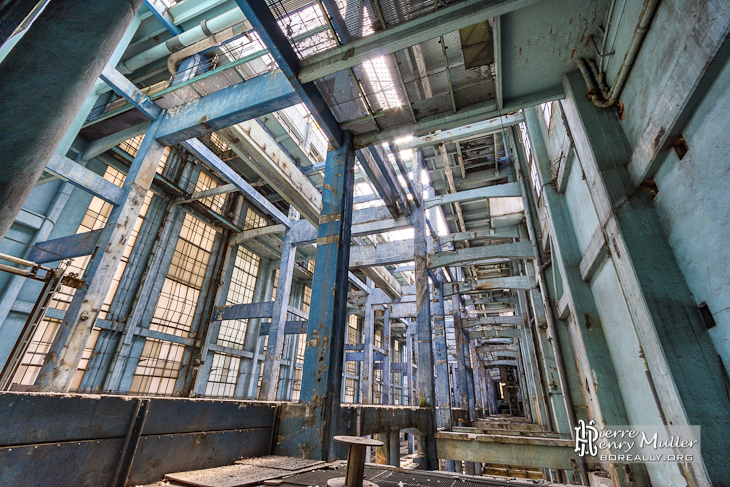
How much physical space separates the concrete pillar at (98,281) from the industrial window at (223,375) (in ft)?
31.2

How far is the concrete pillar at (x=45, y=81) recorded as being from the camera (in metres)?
A: 0.91

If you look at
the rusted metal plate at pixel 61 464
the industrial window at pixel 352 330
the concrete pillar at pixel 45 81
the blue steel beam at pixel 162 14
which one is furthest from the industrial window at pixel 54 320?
the industrial window at pixel 352 330

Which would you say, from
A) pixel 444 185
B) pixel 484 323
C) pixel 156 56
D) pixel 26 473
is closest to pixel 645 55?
pixel 26 473

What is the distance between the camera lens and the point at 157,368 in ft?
38.1

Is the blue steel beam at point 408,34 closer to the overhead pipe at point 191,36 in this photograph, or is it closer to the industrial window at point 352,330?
the overhead pipe at point 191,36

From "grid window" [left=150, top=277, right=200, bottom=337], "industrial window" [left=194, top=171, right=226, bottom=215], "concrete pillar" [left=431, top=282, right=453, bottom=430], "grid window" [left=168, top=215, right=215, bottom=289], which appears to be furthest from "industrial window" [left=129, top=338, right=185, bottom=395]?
"concrete pillar" [left=431, top=282, right=453, bottom=430]

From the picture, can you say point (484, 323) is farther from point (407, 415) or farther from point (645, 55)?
point (645, 55)

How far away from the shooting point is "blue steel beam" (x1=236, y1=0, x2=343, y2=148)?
11.5 ft

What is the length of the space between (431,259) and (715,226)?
7500 millimetres

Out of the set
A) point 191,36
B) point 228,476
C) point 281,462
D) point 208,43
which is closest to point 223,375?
point 281,462

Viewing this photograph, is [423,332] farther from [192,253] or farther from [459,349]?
[192,253]

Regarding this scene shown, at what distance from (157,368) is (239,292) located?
4.86 metres

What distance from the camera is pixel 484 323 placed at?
A: 46.9 ft

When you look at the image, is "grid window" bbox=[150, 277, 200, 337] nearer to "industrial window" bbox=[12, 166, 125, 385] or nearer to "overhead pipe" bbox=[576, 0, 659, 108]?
"industrial window" bbox=[12, 166, 125, 385]
